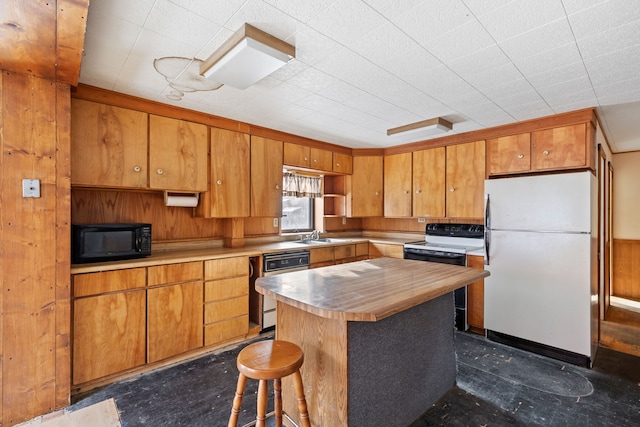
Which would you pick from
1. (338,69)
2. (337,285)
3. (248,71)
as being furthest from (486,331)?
(248,71)

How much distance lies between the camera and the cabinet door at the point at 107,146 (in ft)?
8.20

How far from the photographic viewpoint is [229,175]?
3432mm

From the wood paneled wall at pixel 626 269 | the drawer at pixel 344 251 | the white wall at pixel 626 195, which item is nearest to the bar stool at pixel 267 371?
the drawer at pixel 344 251

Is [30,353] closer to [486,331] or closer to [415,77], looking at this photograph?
[415,77]

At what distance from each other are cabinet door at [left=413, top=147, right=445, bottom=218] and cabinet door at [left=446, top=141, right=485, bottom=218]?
10 centimetres

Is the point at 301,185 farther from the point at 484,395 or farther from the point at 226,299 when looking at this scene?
the point at 484,395

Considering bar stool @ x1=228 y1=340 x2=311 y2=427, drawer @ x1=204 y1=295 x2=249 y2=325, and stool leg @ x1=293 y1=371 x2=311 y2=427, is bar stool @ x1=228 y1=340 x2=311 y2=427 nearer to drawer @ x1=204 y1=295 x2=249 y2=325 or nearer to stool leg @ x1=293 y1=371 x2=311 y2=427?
stool leg @ x1=293 y1=371 x2=311 y2=427

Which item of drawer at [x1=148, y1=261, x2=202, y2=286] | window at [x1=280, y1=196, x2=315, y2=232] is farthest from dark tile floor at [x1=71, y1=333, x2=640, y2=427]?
window at [x1=280, y1=196, x2=315, y2=232]

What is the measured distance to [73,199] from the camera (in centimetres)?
276

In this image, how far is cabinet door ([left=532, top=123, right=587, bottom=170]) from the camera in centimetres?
299

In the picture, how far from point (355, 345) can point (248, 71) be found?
1807 mm

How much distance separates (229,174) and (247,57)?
175 cm

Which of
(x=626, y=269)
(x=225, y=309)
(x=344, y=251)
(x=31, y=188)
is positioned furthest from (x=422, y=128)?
(x=626, y=269)

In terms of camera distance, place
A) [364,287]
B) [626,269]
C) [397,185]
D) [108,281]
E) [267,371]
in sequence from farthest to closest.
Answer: [626,269] < [397,185] < [108,281] < [364,287] < [267,371]
